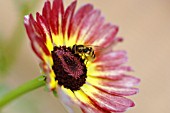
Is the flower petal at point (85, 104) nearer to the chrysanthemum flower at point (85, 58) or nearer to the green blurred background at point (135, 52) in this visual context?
the chrysanthemum flower at point (85, 58)

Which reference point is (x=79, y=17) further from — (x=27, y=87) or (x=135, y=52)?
(x=135, y=52)

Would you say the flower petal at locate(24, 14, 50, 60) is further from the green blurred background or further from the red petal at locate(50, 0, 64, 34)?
the green blurred background

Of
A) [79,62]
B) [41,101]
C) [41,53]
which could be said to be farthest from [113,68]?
[41,101]

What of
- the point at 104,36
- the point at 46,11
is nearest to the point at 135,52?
the point at 104,36

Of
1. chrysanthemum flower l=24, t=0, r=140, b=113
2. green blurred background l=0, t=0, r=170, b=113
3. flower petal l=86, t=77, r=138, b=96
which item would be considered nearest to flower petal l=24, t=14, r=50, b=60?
chrysanthemum flower l=24, t=0, r=140, b=113

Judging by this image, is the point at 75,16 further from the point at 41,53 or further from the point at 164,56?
the point at 164,56

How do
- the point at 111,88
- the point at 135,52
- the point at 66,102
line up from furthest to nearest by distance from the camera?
the point at 135,52, the point at 111,88, the point at 66,102

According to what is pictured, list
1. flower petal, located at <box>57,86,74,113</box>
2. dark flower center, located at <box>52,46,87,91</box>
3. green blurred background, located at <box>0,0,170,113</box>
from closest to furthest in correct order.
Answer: flower petal, located at <box>57,86,74,113</box> → dark flower center, located at <box>52,46,87,91</box> → green blurred background, located at <box>0,0,170,113</box>
